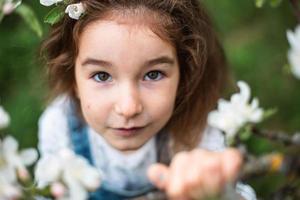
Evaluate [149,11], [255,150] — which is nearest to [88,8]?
[149,11]

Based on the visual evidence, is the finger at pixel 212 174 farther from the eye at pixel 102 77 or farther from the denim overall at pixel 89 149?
the denim overall at pixel 89 149

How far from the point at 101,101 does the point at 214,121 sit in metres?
0.53

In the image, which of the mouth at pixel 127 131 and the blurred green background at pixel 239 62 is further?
the blurred green background at pixel 239 62

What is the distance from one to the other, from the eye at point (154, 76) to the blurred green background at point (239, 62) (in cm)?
119

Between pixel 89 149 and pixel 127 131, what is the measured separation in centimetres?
51

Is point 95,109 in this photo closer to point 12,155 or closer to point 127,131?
point 127,131

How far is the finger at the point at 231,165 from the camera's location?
109 centimetres

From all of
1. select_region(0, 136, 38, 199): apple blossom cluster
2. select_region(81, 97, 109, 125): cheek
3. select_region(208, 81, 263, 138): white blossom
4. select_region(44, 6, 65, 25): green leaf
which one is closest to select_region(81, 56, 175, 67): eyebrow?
select_region(81, 97, 109, 125): cheek

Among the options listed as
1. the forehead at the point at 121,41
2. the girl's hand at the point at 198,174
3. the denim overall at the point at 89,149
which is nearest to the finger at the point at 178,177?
the girl's hand at the point at 198,174

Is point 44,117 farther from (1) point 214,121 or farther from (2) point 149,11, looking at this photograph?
(1) point 214,121

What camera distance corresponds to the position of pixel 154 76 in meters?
1.89

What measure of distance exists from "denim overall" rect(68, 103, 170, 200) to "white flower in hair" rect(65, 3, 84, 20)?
64 centimetres

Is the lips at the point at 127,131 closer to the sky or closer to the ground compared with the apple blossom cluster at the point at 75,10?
closer to the ground

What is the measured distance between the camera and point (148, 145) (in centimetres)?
232
